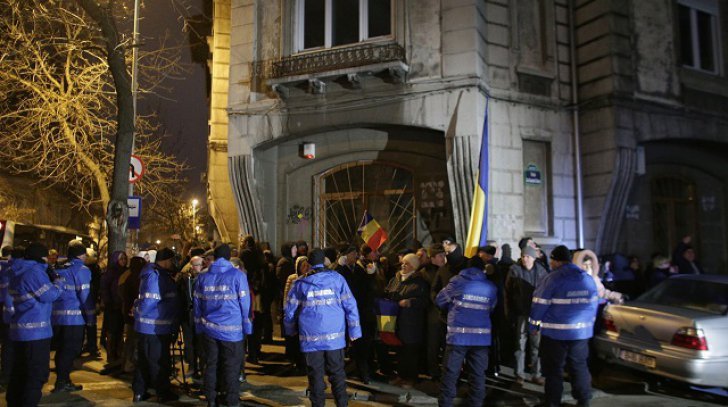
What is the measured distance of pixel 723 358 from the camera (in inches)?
274

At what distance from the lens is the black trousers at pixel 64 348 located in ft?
26.1

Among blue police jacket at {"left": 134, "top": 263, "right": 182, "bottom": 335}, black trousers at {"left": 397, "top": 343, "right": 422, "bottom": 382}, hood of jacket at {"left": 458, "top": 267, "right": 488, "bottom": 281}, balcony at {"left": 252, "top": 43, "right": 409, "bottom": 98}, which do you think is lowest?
black trousers at {"left": 397, "top": 343, "right": 422, "bottom": 382}

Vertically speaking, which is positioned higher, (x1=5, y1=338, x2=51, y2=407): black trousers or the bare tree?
the bare tree

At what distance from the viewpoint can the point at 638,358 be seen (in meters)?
7.58

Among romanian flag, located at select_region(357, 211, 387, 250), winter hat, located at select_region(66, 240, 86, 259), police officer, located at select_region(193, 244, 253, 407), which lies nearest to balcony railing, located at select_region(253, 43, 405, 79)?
romanian flag, located at select_region(357, 211, 387, 250)

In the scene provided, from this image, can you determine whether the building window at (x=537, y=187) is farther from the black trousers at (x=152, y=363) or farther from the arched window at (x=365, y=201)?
the black trousers at (x=152, y=363)

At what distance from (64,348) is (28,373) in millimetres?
1300

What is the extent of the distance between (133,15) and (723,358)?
45.4ft

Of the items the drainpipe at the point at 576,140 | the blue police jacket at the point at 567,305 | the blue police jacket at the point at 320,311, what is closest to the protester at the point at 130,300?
the blue police jacket at the point at 320,311

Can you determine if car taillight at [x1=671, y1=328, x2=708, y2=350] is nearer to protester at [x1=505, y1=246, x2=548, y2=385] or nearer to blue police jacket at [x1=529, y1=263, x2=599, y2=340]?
blue police jacket at [x1=529, y1=263, x2=599, y2=340]

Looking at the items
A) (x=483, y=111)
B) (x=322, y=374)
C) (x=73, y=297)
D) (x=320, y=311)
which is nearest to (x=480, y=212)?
(x=483, y=111)

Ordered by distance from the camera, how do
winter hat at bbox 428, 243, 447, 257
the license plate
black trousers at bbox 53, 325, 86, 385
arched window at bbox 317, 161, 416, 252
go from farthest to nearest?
arched window at bbox 317, 161, 416, 252
winter hat at bbox 428, 243, 447, 257
black trousers at bbox 53, 325, 86, 385
the license plate

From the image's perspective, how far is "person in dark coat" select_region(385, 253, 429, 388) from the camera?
830 centimetres

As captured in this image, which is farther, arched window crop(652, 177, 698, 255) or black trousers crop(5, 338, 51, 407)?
arched window crop(652, 177, 698, 255)
